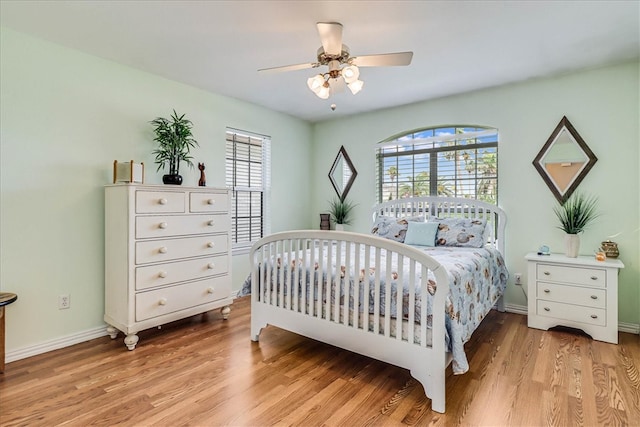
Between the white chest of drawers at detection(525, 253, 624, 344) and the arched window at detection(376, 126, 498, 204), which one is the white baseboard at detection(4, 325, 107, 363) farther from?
the white chest of drawers at detection(525, 253, 624, 344)

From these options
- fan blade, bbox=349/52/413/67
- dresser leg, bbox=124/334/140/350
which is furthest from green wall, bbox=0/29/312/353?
fan blade, bbox=349/52/413/67

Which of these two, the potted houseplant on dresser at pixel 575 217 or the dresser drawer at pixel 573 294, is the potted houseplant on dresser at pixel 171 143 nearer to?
the dresser drawer at pixel 573 294

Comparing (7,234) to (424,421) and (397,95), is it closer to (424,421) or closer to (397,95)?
(424,421)

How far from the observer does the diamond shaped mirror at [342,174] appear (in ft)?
15.8

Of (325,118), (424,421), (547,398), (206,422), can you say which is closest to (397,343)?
(424,421)

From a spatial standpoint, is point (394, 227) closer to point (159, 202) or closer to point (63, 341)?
point (159, 202)

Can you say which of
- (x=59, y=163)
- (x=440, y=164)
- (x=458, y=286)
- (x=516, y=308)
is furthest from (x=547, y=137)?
(x=59, y=163)

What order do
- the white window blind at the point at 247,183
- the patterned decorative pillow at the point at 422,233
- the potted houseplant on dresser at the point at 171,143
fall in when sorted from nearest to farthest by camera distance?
1. the potted houseplant on dresser at the point at 171,143
2. the patterned decorative pillow at the point at 422,233
3. the white window blind at the point at 247,183

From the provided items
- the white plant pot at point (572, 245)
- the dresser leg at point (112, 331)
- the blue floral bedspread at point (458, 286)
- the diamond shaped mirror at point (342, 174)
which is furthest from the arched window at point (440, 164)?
the dresser leg at point (112, 331)

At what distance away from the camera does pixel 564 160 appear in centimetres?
328

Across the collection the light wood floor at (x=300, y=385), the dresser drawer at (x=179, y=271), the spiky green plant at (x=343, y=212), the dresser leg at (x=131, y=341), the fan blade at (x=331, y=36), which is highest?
the fan blade at (x=331, y=36)

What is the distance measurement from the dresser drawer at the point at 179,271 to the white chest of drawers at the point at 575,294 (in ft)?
9.82

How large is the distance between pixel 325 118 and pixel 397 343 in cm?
372

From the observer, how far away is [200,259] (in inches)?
122
